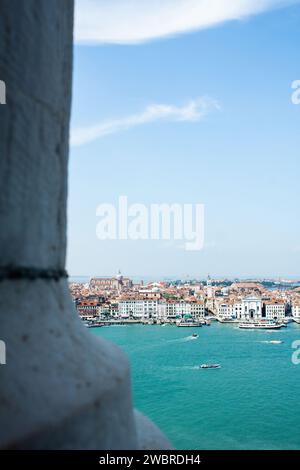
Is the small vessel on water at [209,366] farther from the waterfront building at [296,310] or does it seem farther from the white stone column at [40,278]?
the white stone column at [40,278]

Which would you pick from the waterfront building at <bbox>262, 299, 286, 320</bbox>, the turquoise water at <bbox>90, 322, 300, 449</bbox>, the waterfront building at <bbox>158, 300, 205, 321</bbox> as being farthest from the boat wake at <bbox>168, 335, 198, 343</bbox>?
the waterfront building at <bbox>262, 299, 286, 320</bbox>

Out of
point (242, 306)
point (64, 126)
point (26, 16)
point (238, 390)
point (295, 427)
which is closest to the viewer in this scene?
point (26, 16)

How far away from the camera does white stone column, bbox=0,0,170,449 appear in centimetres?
78

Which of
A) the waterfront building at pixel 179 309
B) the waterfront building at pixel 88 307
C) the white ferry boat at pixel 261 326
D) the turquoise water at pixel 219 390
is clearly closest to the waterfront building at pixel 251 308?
the waterfront building at pixel 179 309

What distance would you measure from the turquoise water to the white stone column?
9.81m

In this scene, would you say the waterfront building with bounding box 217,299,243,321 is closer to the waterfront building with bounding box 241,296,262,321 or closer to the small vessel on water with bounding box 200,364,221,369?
the waterfront building with bounding box 241,296,262,321

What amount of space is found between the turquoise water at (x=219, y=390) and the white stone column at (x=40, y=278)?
32.2ft

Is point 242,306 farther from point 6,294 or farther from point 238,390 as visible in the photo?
point 6,294

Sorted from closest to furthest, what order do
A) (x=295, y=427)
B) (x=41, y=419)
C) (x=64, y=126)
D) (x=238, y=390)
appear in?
(x=41, y=419), (x=64, y=126), (x=295, y=427), (x=238, y=390)

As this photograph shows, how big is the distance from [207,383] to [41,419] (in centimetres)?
1584

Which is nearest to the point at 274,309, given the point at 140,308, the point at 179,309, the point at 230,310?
the point at 230,310

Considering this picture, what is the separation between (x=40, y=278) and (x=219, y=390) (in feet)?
49.6

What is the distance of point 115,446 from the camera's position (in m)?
0.90
